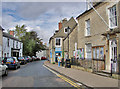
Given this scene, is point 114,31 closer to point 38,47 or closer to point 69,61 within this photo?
point 69,61

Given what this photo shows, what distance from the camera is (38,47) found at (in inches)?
2697

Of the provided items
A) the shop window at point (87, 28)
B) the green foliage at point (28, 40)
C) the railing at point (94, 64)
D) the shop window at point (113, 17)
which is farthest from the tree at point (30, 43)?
the shop window at point (113, 17)

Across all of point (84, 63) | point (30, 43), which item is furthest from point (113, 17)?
point (30, 43)

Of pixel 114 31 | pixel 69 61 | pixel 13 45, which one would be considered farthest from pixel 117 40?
pixel 13 45

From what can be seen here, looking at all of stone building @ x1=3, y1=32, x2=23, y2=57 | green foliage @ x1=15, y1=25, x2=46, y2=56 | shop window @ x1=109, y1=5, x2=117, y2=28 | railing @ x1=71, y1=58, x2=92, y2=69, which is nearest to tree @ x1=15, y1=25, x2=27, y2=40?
green foliage @ x1=15, y1=25, x2=46, y2=56

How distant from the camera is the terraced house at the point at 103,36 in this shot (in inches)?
498

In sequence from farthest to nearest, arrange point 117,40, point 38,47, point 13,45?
Answer: point 38,47 → point 13,45 → point 117,40

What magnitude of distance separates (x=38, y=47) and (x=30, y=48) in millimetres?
11027

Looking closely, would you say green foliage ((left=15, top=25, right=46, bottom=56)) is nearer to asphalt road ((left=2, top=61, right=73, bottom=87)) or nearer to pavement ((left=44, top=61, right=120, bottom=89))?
asphalt road ((left=2, top=61, right=73, bottom=87))

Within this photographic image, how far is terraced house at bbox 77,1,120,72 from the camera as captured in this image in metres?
12.6

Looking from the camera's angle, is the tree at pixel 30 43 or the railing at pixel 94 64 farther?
the tree at pixel 30 43

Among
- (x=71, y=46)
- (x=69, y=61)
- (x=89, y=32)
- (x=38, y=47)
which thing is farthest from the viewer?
(x=38, y=47)

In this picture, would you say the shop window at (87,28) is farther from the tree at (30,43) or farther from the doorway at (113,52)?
the tree at (30,43)

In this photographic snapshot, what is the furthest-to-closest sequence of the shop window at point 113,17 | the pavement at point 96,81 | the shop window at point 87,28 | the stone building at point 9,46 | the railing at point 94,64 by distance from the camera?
1. the stone building at point 9,46
2. the shop window at point 87,28
3. the railing at point 94,64
4. the shop window at point 113,17
5. the pavement at point 96,81
